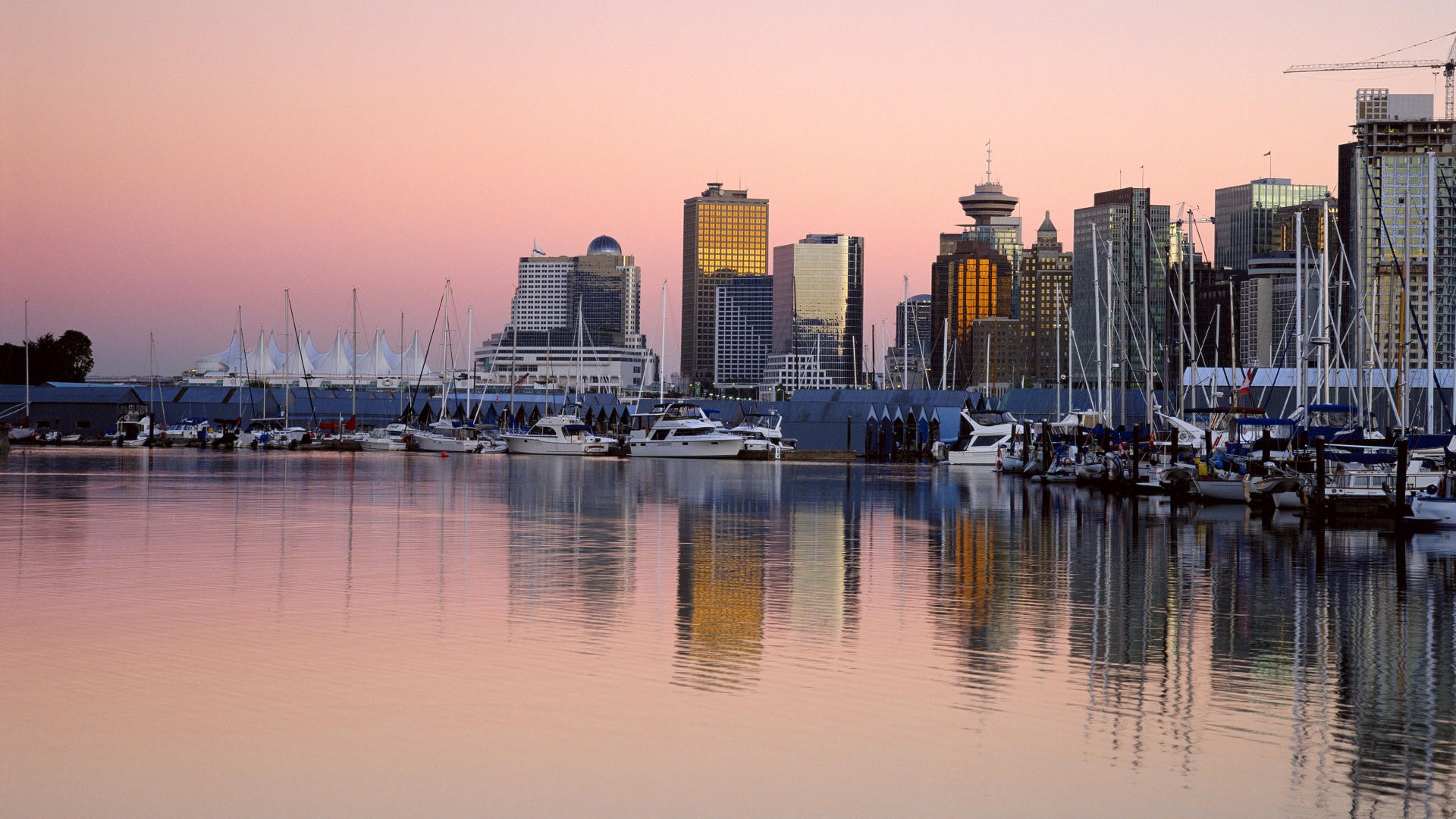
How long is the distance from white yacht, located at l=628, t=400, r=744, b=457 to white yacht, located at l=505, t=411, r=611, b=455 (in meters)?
4.21

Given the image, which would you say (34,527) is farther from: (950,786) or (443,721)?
(950,786)

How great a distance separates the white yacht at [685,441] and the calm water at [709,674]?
239 feet

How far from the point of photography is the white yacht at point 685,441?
108438 millimetres

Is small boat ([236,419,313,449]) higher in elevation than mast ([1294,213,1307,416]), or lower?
lower

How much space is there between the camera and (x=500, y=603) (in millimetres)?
21906

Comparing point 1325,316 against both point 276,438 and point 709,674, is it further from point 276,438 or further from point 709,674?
point 276,438

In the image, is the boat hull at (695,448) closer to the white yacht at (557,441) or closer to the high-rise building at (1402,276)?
the white yacht at (557,441)

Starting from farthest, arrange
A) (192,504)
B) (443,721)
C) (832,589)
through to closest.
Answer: (192,504) → (832,589) → (443,721)

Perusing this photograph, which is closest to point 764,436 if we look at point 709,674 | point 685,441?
point 685,441

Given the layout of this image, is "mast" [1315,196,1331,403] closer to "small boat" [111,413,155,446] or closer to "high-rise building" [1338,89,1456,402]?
"high-rise building" [1338,89,1456,402]

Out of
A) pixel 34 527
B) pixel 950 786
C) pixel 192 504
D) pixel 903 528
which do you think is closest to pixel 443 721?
pixel 950 786

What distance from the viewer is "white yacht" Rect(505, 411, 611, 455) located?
115m

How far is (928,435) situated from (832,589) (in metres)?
114

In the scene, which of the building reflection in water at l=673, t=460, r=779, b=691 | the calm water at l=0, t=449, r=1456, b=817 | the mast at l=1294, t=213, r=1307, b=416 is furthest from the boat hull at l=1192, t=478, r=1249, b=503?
the calm water at l=0, t=449, r=1456, b=817
